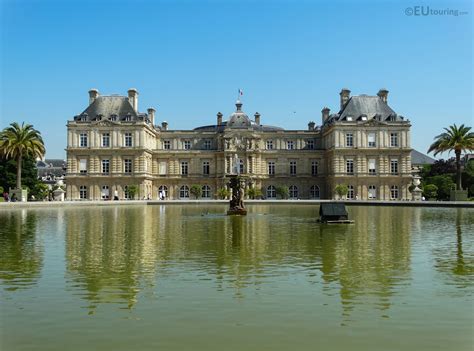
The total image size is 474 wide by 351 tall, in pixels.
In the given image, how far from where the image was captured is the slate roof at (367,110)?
230 ft

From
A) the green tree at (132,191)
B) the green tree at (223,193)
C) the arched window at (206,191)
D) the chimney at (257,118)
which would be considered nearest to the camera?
the green tree at (132,191)

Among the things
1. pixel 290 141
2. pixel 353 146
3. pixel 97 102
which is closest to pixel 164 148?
pixel 97 102

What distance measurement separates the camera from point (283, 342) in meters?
7.41

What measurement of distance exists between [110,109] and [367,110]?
3363 cm

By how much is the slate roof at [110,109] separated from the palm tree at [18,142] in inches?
545

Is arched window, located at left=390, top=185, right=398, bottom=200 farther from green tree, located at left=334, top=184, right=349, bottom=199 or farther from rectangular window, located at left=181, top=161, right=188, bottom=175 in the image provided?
rectangular window, located at left=181, top=161, right=188, bottom=175

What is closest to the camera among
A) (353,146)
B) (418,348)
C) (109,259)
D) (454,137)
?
(418,348)

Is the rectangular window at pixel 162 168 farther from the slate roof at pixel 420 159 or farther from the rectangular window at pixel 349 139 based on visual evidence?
the slate roof at pixel 420 159

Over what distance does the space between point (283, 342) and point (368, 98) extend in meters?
67.5

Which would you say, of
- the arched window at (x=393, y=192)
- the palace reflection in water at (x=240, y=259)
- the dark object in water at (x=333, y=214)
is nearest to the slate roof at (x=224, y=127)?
the arched window at (x=393, y=192)

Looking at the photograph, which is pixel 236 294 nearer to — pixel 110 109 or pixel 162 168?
pixel 110 109

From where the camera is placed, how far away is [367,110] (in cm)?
7081

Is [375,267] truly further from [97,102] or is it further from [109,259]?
[97,102]

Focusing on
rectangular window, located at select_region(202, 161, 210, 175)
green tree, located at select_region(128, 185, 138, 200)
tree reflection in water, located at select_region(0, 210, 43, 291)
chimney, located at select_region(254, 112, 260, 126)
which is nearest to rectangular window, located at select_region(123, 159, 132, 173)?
green tree, located at select_region(128, 185, 138, 200)
